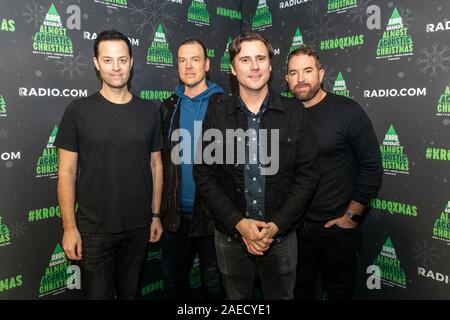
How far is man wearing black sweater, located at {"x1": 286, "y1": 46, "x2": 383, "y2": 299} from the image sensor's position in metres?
2.18

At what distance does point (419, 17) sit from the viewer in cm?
236

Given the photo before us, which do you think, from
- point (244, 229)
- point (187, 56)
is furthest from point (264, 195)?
point (187, 56)

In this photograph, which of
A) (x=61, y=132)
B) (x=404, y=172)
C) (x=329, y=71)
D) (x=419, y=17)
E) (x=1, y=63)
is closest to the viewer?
(x=61, y=132)

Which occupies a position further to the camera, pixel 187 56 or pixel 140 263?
pixel 187 56

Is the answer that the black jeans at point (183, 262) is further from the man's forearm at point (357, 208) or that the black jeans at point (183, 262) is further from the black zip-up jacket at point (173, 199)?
the man's forearm at point (357, 208)

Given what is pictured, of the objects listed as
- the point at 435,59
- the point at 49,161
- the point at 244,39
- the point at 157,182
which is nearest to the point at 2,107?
the point at 49,161

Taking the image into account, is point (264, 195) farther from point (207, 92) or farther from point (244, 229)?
point (207, 92)

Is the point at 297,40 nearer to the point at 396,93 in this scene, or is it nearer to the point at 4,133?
the point at 396,93

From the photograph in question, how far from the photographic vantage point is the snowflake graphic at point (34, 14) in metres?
2.22

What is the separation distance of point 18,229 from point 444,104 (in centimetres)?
283

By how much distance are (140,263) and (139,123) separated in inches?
32.8

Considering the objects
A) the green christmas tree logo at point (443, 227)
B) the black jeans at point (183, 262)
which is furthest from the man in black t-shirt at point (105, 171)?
the green christmas tree logo at point (443, 227)

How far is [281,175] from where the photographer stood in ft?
A: 6.10
